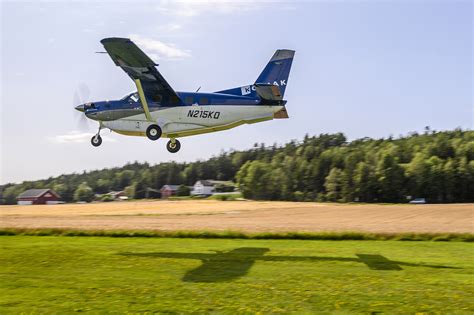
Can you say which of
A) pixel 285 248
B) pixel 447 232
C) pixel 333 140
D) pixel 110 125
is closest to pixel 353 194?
pixel 333 140

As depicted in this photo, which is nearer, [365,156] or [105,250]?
[105,250]

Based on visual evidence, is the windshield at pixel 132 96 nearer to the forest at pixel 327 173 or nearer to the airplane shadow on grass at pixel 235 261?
the airplane shadow on grass at pixel 235 261

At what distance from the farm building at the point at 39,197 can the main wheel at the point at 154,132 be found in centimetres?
9421

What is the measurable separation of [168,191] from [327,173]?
3462 centimetres

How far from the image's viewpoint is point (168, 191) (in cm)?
12781

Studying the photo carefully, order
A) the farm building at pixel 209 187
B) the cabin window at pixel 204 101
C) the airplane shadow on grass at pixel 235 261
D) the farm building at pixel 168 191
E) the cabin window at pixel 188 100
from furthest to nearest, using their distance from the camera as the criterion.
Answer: the farm building at pixel 168 191, the farm building at pixel 209 187, the cabin window at pixel 188 100, the cabin window at pixel 204 101, the airplane shadow on grass at pixel 235 261

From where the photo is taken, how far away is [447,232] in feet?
127

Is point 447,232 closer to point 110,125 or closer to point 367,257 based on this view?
point 367,257

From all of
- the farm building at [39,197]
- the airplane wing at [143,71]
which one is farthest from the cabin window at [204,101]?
the farm building at [39,197]

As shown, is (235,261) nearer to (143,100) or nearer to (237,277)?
(237,277)

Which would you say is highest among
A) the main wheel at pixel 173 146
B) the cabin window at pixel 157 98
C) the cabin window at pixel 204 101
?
the cabin window at pixel 157 98

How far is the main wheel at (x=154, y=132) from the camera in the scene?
2711 centimetres

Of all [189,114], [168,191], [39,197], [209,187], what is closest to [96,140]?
[189,114]

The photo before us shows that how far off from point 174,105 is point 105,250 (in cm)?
913
